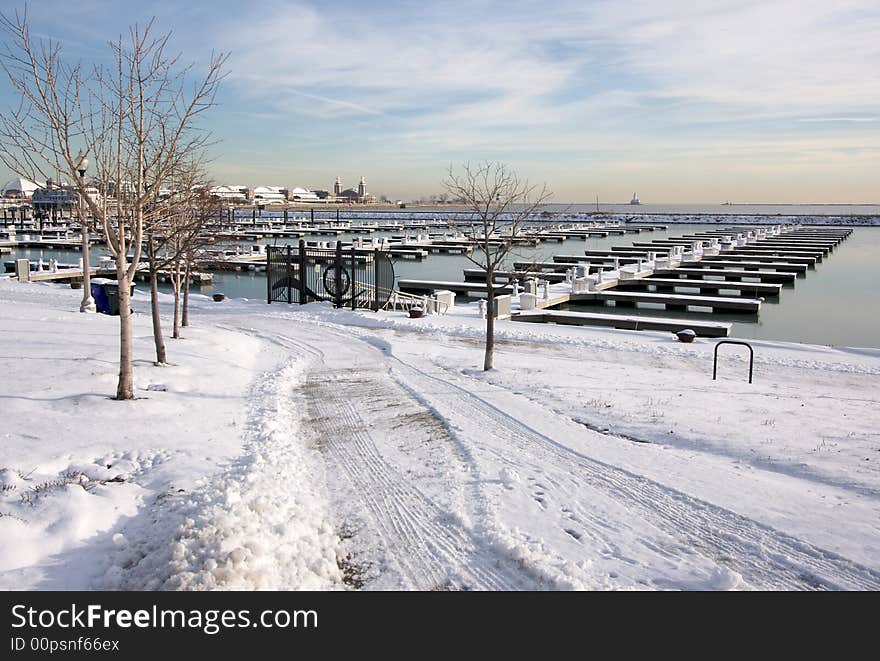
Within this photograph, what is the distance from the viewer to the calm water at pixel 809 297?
94.9 feet

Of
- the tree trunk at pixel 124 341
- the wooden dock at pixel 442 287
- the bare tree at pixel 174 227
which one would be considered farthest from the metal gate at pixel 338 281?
the tree trunk at pixel 124 341

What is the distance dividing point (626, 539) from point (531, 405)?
480 centimetres

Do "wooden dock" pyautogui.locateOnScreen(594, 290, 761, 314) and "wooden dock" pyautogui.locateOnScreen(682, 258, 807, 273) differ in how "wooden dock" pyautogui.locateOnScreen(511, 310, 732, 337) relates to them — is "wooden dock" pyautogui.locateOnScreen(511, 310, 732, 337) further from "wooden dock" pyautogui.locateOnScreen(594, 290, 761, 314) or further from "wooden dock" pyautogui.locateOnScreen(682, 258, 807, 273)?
"wooden dock" pyautogui.locateOnScreen(682, 258, 807, 273)

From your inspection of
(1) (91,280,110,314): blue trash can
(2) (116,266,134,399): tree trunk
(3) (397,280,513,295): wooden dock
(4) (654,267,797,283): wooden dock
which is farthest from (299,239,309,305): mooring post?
(4) (654,267,797,283): wooden dock

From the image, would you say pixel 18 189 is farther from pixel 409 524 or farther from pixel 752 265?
pixel 409 524

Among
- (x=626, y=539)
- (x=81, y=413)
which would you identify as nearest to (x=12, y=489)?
(x=81, y=413)

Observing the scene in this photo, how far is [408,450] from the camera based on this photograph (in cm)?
839

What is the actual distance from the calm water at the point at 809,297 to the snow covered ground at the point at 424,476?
13.3m

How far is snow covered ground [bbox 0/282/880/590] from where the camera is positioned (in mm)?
5316

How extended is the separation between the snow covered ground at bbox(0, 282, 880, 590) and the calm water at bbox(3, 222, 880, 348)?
1329 centimetres

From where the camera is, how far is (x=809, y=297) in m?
39.9
